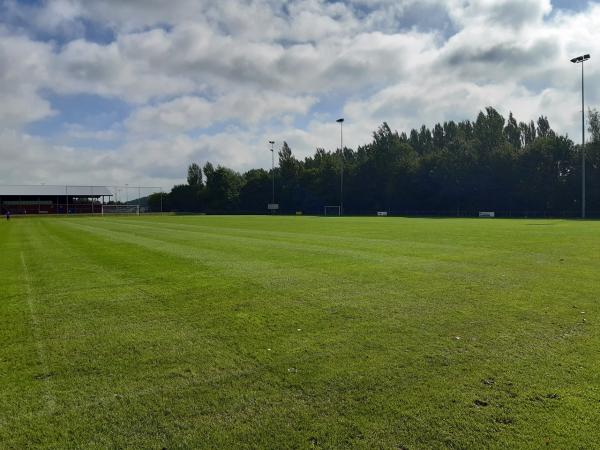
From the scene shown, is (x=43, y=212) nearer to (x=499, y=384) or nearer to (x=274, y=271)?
(x=274, y=271)

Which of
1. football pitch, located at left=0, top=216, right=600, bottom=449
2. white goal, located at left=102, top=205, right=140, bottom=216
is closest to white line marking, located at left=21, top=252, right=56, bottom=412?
football pitch, located at left=0, top=216, right=600, bottom=449

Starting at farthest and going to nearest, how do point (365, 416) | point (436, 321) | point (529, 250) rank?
point (529, 250) → point (436, 321) → point (365, 416)

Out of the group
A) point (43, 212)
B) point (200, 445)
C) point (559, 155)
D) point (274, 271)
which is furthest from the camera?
point (43, 212)

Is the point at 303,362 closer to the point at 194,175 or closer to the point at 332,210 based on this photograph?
the point at 332,210

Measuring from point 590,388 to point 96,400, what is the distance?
4651 mm

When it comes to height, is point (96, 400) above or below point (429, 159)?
below

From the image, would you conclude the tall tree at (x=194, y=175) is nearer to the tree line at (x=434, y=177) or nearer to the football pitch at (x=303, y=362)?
the tree line at (x=434, y=177)

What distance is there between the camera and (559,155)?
236 ft

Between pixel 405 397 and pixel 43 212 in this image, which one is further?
pixel 43 212

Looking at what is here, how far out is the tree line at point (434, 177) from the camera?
236 feet

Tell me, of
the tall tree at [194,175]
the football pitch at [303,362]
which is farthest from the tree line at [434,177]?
the football pitch at [303,362]

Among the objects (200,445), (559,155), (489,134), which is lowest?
(200,445)

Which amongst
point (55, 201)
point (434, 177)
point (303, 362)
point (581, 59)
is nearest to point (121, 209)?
point (55, 201)

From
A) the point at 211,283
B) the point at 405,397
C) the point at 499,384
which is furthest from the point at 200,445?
the point at 211,283
